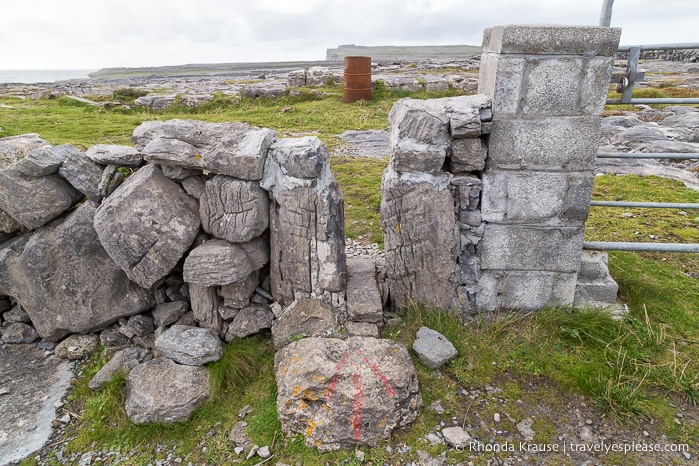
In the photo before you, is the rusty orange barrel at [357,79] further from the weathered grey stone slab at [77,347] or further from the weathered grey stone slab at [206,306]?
the weathered grey stone slab at [77,347]

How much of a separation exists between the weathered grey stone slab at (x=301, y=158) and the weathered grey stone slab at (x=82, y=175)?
1.88 m

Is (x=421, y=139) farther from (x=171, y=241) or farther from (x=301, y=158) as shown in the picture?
(x=171, y=241)

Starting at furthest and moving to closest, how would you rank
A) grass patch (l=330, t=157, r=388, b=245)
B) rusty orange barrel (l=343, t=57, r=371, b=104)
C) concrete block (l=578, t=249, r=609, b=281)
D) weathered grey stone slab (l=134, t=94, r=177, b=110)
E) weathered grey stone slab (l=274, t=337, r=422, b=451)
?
weathered grey stone slab (l=134, t=94, r=177, b=110) → rusty orange barrel (l=343, t=57, r=371, b=104) → grass patch (l=330, t=157, r=388, b=245) → concrete block (l=578, t=249, r=609, b=281) → weathered grey stone slab (l=274, t=337, r=422, b=451)

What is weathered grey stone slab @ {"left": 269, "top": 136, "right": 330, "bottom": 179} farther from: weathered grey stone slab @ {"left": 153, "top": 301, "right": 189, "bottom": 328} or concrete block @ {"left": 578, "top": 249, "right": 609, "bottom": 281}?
concrete block @ {"left": 578, "top": 249, "right": 609, "bottom": 281}

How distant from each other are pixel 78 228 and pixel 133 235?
31.3 inches

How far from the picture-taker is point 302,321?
14.1ft

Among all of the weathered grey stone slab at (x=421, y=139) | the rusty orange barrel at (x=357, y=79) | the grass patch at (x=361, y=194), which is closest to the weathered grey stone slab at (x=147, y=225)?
the weathered grey stone slab at (x=421, y=139)

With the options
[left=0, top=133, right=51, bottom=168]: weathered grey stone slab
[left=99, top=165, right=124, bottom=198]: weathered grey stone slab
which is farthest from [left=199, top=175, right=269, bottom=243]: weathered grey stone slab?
[left=0, top=133, right=51, bottom=168]: weathered grey stone slab

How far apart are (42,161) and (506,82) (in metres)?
4.42

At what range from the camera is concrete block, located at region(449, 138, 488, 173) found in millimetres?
4020

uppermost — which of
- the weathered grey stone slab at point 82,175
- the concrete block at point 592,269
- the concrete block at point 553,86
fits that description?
the concrete block at point 553,86

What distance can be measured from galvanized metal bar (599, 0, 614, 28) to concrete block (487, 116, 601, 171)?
77 cm

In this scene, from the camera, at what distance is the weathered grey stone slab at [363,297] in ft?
14.2

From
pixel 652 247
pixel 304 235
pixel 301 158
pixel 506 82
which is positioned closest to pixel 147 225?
pixel 304 235
